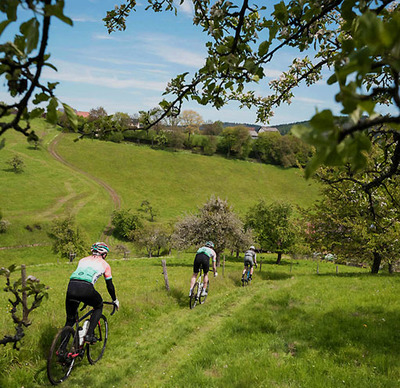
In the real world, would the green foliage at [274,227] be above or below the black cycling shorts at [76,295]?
below

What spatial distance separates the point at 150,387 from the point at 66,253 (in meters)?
38.9

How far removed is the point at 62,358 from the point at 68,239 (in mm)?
38876

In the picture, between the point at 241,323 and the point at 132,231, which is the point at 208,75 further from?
the point at 132,231

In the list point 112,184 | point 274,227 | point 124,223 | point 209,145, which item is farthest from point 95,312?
point 209,145

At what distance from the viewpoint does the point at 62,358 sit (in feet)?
18.6

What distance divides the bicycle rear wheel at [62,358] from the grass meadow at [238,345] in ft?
0.64

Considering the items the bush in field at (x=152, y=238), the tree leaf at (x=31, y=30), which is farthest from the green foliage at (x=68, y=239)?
the tree leaf at (x=31, y=30)

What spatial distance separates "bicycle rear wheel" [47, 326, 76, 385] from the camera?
18.4 ft

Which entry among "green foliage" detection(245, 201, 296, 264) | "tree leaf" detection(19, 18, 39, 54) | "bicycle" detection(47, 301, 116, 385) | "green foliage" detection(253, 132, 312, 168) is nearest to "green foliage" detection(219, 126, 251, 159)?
"green foliage" detection(253, 132, 312, 168)

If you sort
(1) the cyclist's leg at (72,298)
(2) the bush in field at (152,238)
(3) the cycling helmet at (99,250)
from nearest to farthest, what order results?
(1) the cyclist's leg at (72,298), (3) the cycling helmet at (99,250), (2) the bush in field at (152,238)

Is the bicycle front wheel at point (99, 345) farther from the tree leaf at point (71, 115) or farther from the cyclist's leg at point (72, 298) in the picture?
the tree leaf at point (71, 115)

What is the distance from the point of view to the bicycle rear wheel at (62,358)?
5.61 metres

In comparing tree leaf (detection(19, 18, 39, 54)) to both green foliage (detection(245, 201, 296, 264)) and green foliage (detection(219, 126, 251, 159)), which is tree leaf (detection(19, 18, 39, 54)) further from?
green foliage (detection(219, 126, 251, 159))

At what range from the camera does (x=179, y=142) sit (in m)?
99.6
